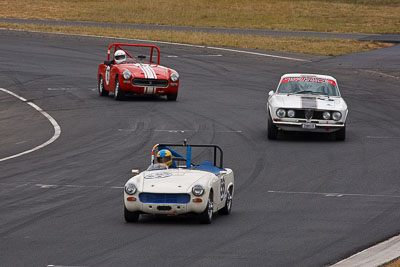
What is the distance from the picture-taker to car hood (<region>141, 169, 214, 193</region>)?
13.0 metres

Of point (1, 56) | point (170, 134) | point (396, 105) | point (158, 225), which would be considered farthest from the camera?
point (1, 56)

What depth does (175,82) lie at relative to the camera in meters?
29.9

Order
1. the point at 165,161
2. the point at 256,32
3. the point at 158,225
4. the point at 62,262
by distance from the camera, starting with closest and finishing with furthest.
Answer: the point at 62,262
the point at 158,225
the point at 165,161
the point at 256,32

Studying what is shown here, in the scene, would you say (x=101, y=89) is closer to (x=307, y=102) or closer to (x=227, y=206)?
(x=307, y=102)

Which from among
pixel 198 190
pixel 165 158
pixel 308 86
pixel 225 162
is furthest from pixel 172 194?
pixel 308 86

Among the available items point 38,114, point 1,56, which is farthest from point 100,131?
point 1,56

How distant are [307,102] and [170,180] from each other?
10109 mm

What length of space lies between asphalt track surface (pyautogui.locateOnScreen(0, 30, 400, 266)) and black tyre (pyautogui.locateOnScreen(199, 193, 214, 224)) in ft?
0.52

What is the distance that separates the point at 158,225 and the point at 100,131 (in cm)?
1112

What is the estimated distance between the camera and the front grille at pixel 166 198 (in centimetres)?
1300

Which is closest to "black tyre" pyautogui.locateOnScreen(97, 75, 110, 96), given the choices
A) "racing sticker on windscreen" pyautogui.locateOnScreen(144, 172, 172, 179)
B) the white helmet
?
the white helmet

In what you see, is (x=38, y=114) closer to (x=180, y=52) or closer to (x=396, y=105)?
(x=396, y=105)

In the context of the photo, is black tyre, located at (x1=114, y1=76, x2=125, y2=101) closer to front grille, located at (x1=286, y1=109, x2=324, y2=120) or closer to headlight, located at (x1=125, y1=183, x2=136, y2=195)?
front grille, located at (x1=286, y1=109, x2=324, y2=120)

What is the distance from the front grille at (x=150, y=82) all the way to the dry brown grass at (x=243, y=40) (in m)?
16.3
